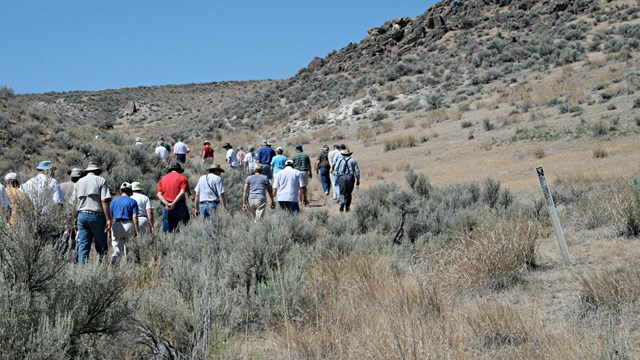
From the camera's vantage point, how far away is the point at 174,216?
10344 mm

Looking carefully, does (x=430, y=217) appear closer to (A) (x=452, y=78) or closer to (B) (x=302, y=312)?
(B) (x=302, y=312)

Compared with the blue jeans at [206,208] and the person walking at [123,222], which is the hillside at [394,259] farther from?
the person walking at [123,222]

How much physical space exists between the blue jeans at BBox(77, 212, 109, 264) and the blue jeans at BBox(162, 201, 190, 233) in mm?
1981

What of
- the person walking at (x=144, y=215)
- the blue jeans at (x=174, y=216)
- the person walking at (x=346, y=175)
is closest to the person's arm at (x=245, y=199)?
the blue jeans at (x=174, y=216)

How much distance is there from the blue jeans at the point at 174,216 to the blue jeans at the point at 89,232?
198cm

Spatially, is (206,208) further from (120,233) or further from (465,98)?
(465,98)

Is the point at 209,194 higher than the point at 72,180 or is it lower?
lower

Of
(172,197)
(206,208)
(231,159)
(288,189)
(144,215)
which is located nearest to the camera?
(144,215)

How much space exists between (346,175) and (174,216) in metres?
4.76

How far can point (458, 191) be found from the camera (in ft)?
40.3

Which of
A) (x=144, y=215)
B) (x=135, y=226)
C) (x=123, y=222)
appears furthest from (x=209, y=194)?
(x=123, y=222)

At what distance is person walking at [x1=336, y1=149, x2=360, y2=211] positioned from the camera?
44.6 feet

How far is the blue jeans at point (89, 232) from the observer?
8.08m

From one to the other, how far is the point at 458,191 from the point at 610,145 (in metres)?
7.49
